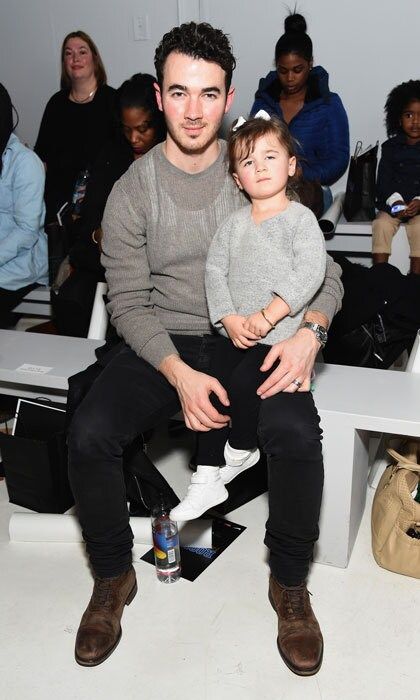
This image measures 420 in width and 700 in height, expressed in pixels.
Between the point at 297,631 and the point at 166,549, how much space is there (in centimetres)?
38

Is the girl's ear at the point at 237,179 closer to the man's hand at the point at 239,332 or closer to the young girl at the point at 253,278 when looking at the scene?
the young girl at the point at 253,278

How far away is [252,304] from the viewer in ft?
5.22

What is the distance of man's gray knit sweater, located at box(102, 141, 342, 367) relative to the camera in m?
1.72

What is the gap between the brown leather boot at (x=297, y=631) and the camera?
1.47 meters

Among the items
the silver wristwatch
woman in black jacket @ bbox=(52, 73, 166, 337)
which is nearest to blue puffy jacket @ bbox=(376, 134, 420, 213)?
woman in black jacket @ bbox=(52, 73, 166, 337)

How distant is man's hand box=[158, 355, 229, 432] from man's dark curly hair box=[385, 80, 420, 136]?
7.28ft

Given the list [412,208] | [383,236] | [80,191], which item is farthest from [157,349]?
[412,208]

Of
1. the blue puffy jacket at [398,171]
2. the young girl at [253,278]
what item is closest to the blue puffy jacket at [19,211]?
the young girl at [253,278]

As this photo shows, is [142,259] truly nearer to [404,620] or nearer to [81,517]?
[81,517]

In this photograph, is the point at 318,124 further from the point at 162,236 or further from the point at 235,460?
the point at 235,460

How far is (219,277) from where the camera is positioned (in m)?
1.61

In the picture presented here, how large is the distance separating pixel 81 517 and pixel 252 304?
0.59m

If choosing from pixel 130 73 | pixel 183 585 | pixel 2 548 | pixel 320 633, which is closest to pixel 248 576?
Answer: pixel 183 585

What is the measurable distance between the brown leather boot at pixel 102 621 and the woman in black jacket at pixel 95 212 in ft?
4.10
